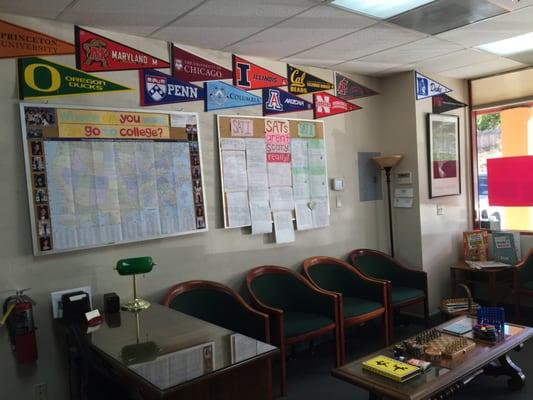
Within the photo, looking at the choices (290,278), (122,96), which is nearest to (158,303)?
(290,278)

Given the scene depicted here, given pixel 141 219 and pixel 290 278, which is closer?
pixel 141 219

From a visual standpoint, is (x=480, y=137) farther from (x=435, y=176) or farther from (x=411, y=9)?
(x=411, y=9)

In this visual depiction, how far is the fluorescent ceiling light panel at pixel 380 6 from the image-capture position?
264 cm

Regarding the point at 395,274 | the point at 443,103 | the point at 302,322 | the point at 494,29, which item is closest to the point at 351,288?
the point at 395,274

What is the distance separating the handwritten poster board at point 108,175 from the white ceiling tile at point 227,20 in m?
0.54

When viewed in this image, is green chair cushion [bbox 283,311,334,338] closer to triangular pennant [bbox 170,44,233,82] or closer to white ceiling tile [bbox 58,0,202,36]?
triangular pennant [bbox 170,44,233,82]

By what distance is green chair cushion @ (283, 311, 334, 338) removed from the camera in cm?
318

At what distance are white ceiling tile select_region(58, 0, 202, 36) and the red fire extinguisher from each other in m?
1.63

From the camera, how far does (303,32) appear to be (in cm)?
308

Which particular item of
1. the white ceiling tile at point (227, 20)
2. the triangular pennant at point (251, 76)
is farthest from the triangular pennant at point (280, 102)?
the white ceiling tile at point (227, 20)

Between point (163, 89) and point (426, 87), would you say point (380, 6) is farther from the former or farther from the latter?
point (426, 87)

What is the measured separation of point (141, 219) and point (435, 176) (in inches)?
121

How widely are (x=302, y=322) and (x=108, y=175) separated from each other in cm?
173

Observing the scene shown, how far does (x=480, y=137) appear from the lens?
502 centimetres
